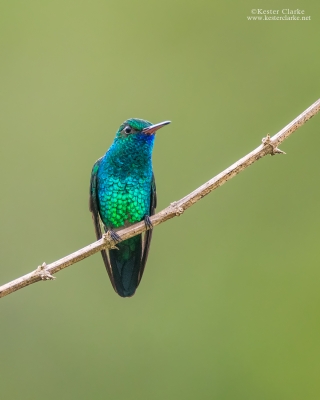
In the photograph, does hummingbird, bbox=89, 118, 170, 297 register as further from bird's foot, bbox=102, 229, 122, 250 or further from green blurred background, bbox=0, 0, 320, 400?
green blurred background, bbox=0, 0, 320, 400

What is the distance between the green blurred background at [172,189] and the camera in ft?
15.9

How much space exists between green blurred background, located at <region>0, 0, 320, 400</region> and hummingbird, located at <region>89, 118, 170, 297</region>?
52.3 inches

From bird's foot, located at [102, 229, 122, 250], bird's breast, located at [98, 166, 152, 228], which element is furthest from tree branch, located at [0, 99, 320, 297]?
bird's breast, located at [98, 166, 152, 228]

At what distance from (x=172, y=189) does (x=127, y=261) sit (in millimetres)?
1527

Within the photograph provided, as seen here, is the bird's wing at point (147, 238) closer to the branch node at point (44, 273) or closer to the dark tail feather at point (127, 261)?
the dark tail feather at point (127, 261)

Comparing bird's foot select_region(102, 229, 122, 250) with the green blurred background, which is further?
the green blurred background

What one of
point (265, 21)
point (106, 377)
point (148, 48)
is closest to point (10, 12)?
point (148, 48)

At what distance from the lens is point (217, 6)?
519 centimetres

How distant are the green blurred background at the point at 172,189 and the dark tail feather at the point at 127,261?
→ 4.31 ft

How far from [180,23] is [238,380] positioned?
122 inches

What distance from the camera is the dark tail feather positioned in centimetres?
354

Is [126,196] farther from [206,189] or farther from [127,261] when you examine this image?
[206,189]

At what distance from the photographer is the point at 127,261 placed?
361 centimetres

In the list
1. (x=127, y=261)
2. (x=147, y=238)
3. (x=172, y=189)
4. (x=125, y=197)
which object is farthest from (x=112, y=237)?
(x=172, y=189)
